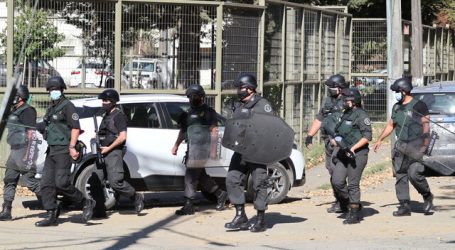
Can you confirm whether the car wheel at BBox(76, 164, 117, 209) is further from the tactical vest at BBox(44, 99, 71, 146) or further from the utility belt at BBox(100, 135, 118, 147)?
the tactical vest at BBox(44, 99, 71, 146)

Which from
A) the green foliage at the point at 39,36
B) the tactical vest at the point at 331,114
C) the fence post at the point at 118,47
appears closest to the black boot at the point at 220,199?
the tactical vest at the point at 331,114

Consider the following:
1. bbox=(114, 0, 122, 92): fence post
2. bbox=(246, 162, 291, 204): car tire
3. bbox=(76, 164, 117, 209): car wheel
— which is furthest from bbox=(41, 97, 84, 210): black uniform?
bbox=(114, 0, 122, 92): fence post

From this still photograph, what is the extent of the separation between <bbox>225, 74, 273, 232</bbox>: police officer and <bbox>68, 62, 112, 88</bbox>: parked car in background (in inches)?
198

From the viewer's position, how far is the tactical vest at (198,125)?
487 inches

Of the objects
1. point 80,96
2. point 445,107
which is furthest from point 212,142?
point 445,107

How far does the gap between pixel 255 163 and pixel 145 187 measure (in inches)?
101

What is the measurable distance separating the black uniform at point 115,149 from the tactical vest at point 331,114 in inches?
107

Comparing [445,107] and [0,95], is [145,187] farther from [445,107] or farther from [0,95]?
[445,107]

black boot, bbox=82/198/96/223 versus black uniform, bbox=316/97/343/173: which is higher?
black uniform, bbox=316/97/343/173

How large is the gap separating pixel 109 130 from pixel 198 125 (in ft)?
4.49

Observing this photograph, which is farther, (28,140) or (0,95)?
(0,95)

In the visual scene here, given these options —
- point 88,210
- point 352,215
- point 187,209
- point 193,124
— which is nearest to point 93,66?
point 193,124

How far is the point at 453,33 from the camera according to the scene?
3738cm

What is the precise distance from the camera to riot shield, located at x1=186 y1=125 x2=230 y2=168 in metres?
12.5
